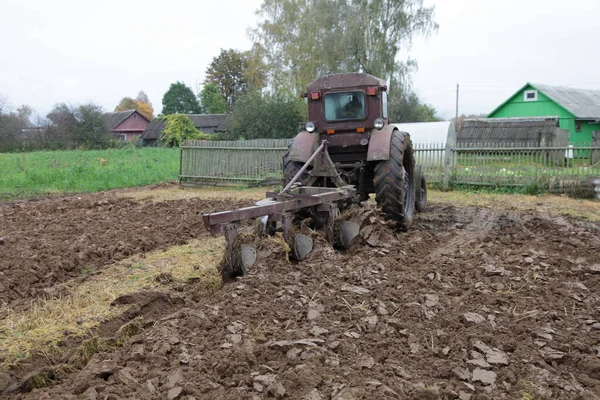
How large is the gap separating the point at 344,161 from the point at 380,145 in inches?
35.5

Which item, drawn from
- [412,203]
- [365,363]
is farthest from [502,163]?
[365,363]

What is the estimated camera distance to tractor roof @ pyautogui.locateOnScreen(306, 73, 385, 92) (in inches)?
317

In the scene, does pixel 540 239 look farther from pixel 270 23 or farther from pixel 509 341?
pixel 270 23

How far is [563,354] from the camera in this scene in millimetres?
3648

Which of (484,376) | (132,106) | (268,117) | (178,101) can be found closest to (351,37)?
(268,117)

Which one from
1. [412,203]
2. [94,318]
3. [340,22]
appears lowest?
[94,318]

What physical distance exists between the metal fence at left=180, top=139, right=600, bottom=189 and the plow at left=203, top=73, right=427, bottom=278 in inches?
268

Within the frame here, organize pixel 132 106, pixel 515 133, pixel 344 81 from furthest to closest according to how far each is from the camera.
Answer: pixel 132 106 → pixel 515 133 → pixel 344 81

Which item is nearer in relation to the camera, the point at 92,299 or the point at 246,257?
the point at 92,299

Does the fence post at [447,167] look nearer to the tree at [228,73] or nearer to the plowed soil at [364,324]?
the plowed soil at [364,324]

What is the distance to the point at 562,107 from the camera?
32562mm

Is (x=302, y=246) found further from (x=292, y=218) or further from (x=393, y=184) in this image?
(x=393, y=184)

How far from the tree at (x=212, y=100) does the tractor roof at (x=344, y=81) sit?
174 ft

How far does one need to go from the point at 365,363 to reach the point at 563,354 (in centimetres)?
134
